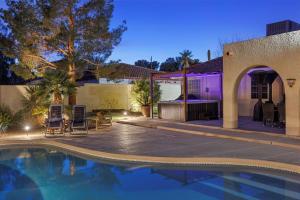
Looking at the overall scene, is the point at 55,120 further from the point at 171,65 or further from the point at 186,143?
the point at 171,65

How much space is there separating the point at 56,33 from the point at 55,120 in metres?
5.83

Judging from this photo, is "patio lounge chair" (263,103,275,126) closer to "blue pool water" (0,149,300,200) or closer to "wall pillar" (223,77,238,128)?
"wall pillar" (223,77,238,128)

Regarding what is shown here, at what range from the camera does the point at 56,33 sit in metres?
18.9

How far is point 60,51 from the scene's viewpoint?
20234 mm

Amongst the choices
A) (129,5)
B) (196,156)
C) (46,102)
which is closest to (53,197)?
(196,156)

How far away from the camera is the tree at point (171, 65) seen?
6481 cm

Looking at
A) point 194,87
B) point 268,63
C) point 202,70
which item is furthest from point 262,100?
point 268,63

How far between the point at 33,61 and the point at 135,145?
10.4 meters

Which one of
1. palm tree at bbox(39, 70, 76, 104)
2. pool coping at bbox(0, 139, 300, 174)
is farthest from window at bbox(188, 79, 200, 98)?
pool coping at bbox(0, 139, 300, 174)

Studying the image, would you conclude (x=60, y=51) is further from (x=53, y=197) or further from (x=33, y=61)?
(x=53, y=197)

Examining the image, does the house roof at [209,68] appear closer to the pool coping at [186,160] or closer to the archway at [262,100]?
the archway at [262,100]

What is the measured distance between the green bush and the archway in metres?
11.6

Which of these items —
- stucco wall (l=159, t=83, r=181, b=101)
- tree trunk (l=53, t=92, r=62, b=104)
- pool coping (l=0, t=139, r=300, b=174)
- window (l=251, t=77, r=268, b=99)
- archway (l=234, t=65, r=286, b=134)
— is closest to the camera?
pool coping (l=0, t=139, r=300, b=174)

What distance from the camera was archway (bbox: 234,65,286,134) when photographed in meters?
15.3
